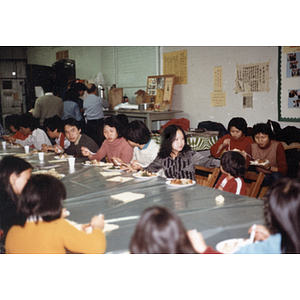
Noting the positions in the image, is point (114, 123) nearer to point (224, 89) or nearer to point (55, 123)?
point (55, 123)

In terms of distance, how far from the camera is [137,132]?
268cm

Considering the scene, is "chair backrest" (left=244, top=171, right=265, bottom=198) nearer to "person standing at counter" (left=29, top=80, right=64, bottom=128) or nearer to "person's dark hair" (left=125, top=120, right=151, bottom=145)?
"person's dark hair" (left=125, top=120, right=151, bottom=145)

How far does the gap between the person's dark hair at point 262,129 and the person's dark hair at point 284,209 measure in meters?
0.99

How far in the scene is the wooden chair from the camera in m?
2.36

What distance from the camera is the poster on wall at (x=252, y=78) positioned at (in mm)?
2496

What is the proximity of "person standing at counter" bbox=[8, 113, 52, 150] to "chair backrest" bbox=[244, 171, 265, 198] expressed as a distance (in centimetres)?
164

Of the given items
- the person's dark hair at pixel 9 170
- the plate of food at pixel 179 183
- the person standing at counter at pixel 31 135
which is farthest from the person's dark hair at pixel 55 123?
the plate of food at pixel 179 183

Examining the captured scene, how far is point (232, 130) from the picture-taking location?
107 inches

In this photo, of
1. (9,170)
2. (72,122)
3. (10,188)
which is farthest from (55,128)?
(10,188)

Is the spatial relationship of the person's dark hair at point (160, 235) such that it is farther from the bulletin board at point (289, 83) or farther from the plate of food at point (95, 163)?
the plate of food at point (95, 163)

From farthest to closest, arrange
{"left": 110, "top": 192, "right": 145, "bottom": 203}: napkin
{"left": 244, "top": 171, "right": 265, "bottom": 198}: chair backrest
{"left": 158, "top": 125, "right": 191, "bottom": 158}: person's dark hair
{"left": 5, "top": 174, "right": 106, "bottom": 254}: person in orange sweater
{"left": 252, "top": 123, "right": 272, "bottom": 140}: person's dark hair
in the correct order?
{"left": 252, "top": 123, "right": 272, "bottom": 140}: person's dark hair, {"left": 158, "top": 125, "right": 191, "bottom": 158}: person's dark hair, {"left": 244, "top": 171, "right": 265, "bottom": 198}: chair backrest, {"left": 110, "top": 192, "right": 145, "bottom": 203}: napkin, {"left": 5, "top": 174, "right": 106, "bottom": 254}: person in orange sweater

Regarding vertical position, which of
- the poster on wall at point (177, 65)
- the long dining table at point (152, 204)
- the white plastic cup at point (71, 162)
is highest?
the poster on wall at point (177, 65)

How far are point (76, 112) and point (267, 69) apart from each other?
1586 millimetres

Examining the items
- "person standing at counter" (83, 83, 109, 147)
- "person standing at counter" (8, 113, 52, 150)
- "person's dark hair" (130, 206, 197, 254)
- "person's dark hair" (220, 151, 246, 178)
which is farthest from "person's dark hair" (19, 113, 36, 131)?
"person's dark hair" (220, 151, 246, 178)
